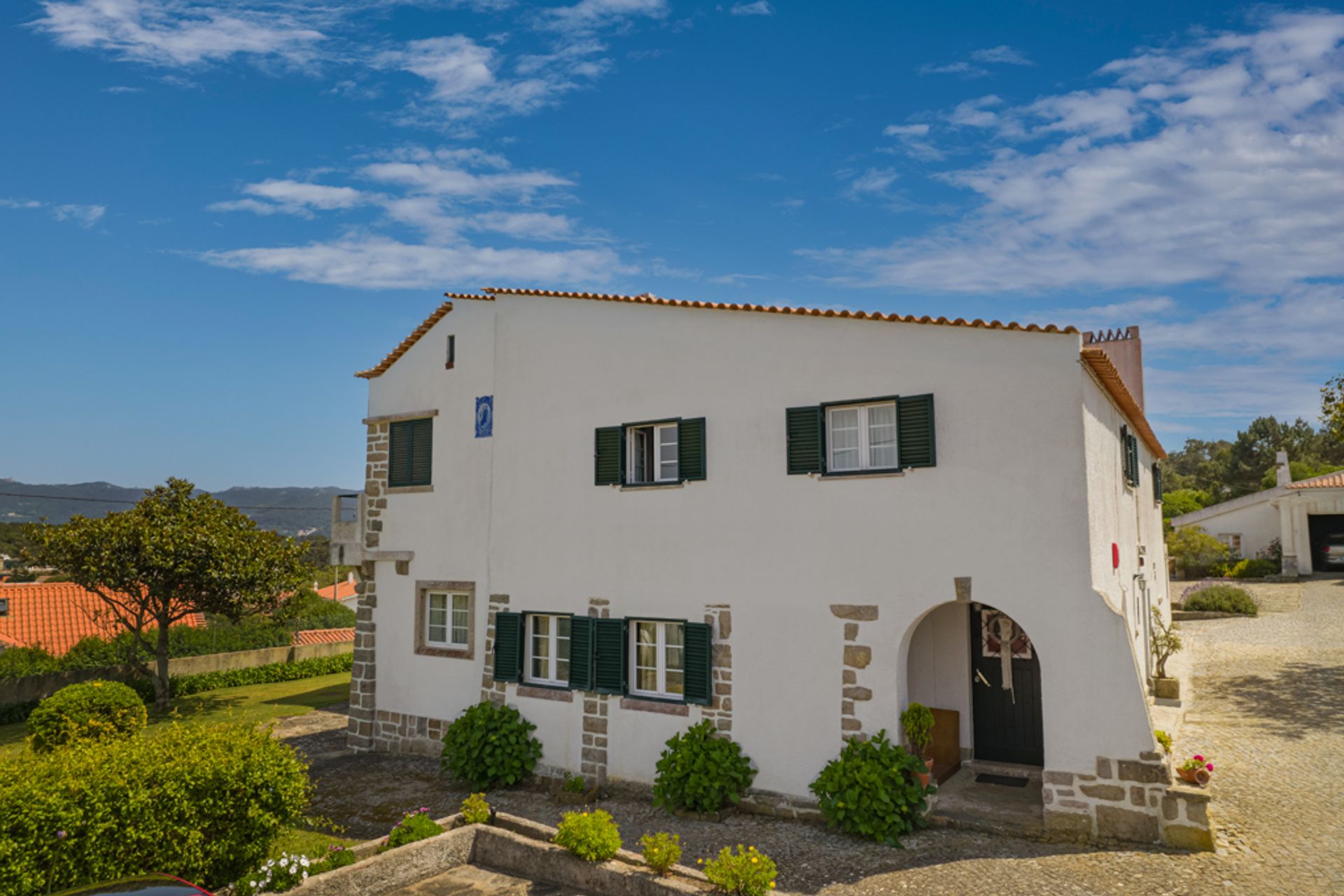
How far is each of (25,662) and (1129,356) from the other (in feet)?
95.5

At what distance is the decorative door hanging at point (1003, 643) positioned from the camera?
474 inches

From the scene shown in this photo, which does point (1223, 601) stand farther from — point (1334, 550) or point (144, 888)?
point (144, 888)

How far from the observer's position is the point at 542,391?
47.2 feet

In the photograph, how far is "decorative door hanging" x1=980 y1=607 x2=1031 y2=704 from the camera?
12047mm

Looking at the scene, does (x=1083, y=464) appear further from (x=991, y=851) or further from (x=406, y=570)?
(x=406, y=570)

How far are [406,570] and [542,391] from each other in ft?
15.1

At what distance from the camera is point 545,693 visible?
13.6 meters

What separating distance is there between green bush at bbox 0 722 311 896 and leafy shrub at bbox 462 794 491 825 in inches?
80.1

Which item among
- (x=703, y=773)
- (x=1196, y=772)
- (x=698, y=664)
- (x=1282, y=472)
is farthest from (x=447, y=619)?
(x=1282, y=472)

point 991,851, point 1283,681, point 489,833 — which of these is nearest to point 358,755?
point 489,833

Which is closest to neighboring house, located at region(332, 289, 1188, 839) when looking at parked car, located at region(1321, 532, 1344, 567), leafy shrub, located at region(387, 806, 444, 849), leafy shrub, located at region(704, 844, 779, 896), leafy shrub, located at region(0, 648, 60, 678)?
leafy shrub, located at region(704, 844, 779, 896)

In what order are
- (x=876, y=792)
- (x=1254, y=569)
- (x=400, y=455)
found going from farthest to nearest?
1. (x=1254, y=569)
2. (x=400, y=455)
3. (x=876, y=792)

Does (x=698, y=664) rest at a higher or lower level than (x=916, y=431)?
lower

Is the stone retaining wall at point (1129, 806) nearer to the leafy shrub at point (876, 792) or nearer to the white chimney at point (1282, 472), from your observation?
the leafy shrub at point (876, 792)
